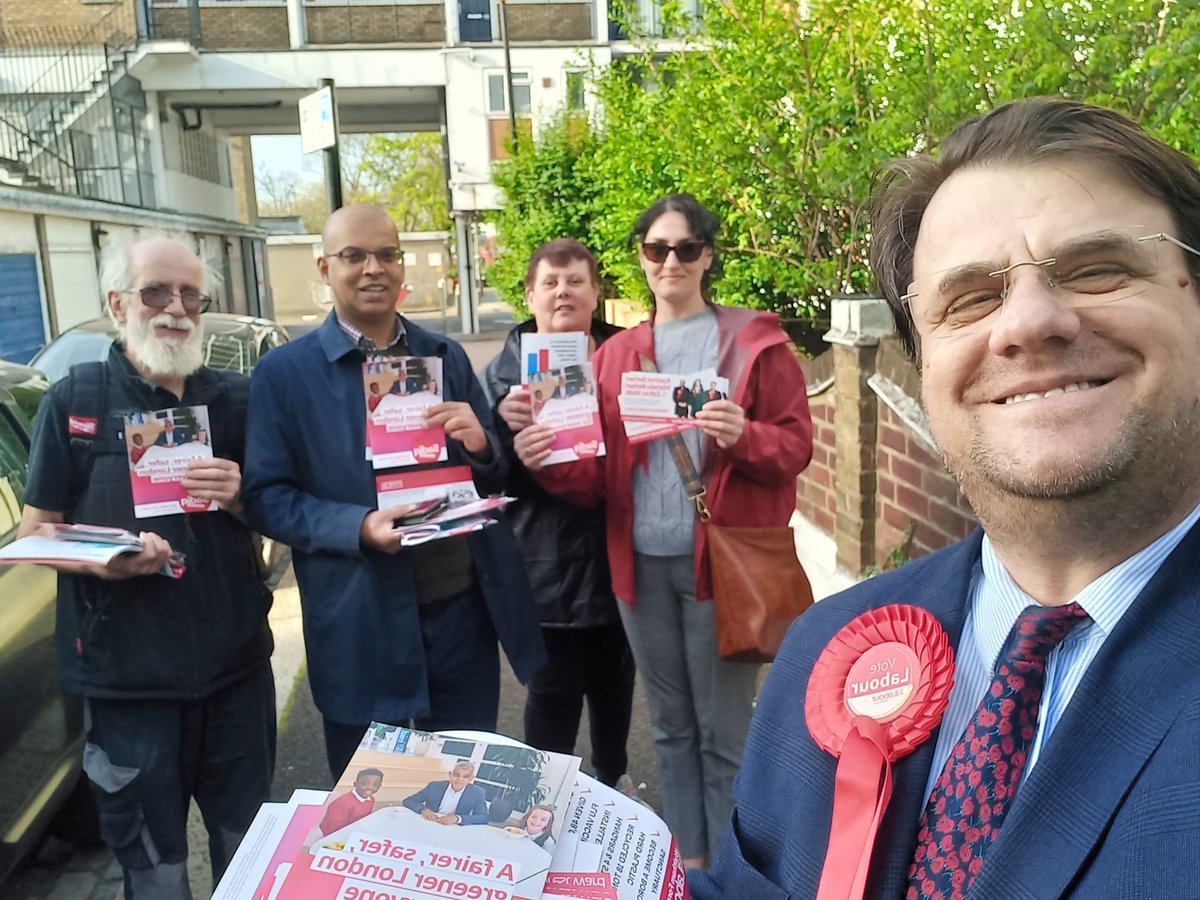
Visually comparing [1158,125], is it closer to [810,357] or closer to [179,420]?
[810,357]

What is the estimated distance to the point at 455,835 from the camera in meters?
Result: 1.21

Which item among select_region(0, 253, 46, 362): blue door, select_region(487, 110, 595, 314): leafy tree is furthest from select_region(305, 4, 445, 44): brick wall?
select_region(0, 253, 46, 362): blue door

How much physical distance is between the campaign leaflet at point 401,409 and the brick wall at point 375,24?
91.5 feet

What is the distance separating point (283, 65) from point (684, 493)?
2800 cm

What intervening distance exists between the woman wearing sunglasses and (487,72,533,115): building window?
26037 millimetres

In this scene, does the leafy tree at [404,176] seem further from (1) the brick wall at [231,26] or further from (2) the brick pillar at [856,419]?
(2) the brick pillar at [856,419]

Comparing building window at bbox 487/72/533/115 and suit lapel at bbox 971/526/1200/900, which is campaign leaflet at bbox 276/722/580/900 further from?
building window at bbox 487/72/533/115

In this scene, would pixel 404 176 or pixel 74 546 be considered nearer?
pixel 74 546

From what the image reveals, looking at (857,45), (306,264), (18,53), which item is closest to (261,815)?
(857,45)

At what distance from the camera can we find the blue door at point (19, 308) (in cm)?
1366

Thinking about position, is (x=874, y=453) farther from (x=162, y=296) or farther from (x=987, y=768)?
(x=987, y=768)

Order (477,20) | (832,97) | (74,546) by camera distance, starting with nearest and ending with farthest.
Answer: (74,546), (832,97), (477,20)

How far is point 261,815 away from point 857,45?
4900 mm

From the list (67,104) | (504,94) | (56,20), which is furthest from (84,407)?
(56,20)
